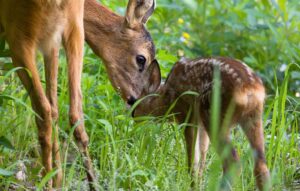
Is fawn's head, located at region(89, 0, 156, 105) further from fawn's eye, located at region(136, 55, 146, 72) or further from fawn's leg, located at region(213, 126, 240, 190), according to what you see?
fawn's leg, located at region(213, 126, 240, 190)

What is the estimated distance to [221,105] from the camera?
6059 millimetres

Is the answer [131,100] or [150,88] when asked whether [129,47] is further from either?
[150,88]

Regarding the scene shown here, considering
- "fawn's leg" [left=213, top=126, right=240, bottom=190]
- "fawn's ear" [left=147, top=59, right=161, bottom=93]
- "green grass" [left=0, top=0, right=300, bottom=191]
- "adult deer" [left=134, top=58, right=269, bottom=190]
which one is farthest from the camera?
"fawn's ear" [left=147, top=59, right=161, bottom=93]

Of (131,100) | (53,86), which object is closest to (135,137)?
(53,86)

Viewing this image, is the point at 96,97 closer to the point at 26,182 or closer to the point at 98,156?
the point at 98,156

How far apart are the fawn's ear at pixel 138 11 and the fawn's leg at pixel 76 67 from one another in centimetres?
178

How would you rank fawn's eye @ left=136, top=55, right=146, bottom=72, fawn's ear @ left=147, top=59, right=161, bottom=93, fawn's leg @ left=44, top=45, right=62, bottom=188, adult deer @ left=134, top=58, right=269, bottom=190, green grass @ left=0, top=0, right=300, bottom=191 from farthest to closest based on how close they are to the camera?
fawn's eye @ left=136, top=55, right=146, bottom=72 → fawn's ear @ left=147, top=59, right=161, bottom=93 → fawn's leg @ left=44, top=45, right=62, bottom=188 → green grass @ left=0, top=0, right=300, bottom=191 → adult deer @ left=134, top=58, right=269, bottom=190

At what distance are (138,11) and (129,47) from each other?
34cm

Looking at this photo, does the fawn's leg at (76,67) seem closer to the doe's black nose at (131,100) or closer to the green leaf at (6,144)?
the green leaf at (6,144)

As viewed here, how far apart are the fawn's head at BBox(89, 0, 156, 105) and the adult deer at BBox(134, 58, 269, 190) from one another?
1439mm

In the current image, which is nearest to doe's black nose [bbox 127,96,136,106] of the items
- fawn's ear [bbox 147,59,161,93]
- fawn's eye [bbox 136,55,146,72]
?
fawn's eye [bbox 136,55,146,72]

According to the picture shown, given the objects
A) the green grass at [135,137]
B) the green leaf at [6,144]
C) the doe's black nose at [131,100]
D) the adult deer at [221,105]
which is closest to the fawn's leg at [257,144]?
the adult deer at [221,105]

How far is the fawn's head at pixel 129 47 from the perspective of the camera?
8.66 metres

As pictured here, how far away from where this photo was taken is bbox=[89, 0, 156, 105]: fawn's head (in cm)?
866
